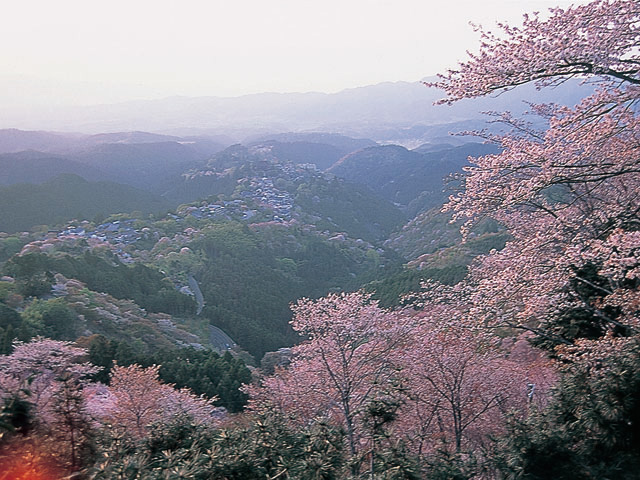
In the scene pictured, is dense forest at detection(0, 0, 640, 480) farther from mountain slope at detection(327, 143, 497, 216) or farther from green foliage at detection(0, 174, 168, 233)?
mountain slope at detection(327, 143, 497, 216)

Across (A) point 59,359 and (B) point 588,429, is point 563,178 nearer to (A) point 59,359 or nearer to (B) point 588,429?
(B) point 588,429

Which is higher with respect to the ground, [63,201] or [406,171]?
[63,201]

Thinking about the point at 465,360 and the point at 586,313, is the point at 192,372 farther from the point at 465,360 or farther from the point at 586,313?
the point at 586,313

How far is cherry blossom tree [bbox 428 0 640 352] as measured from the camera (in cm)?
480

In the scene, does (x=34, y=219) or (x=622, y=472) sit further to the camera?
(x=34, y=219)

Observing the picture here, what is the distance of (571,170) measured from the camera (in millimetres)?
5547

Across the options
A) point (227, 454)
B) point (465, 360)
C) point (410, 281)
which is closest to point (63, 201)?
point (410, 281)

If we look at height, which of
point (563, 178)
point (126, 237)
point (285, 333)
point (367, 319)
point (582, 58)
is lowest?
point (285, 333)

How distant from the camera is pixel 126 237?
55.0 meters

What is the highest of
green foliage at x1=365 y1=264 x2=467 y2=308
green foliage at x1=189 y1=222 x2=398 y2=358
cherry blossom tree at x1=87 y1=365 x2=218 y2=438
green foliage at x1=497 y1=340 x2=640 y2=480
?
green foliage at x1=497 y1=340 x2=640 y2=480

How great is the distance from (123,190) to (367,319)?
270ft

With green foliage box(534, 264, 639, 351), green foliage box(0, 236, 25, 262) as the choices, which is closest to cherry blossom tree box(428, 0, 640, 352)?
green foliage box(534, 264, 639, 351)

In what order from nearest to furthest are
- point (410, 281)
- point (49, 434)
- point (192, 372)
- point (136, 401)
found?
1. point (49, 434)
2. point (136, 401)
3. point (192, 372)
4. point (410, 281)

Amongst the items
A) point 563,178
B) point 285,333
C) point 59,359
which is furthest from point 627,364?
point 285,333
